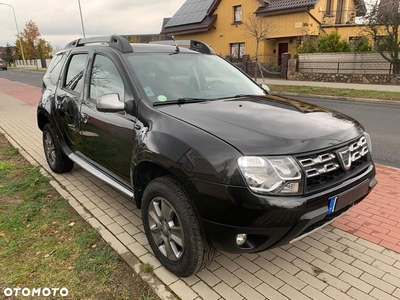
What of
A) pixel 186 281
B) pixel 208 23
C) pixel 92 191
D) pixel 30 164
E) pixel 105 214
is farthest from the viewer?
→ pixel 208 23

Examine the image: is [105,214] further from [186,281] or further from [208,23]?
[208,23]

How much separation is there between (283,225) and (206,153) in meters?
0.70

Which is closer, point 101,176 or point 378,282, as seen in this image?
point 378,282

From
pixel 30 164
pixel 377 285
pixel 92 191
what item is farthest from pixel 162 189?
pixel 30 164

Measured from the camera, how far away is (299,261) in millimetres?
2951

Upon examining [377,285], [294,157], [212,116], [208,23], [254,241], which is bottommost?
[377,285]

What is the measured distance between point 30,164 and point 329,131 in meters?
5.06

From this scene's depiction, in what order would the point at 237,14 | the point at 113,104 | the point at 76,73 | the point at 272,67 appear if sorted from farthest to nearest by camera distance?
the point at 237,14 → the point at 272,67 → the point at 76,73 → the point at 113,104

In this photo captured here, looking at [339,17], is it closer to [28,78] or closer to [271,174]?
[28,78]

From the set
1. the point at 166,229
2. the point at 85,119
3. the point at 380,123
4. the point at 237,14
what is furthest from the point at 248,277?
the point at 237,14

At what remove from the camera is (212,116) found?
265 centimetres

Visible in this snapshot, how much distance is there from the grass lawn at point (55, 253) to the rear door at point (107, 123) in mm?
740

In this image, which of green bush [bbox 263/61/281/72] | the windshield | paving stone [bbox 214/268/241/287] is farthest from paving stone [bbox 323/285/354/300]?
green bush [bbox 263/61/281/72]

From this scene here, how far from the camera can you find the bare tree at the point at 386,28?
52.6ft
